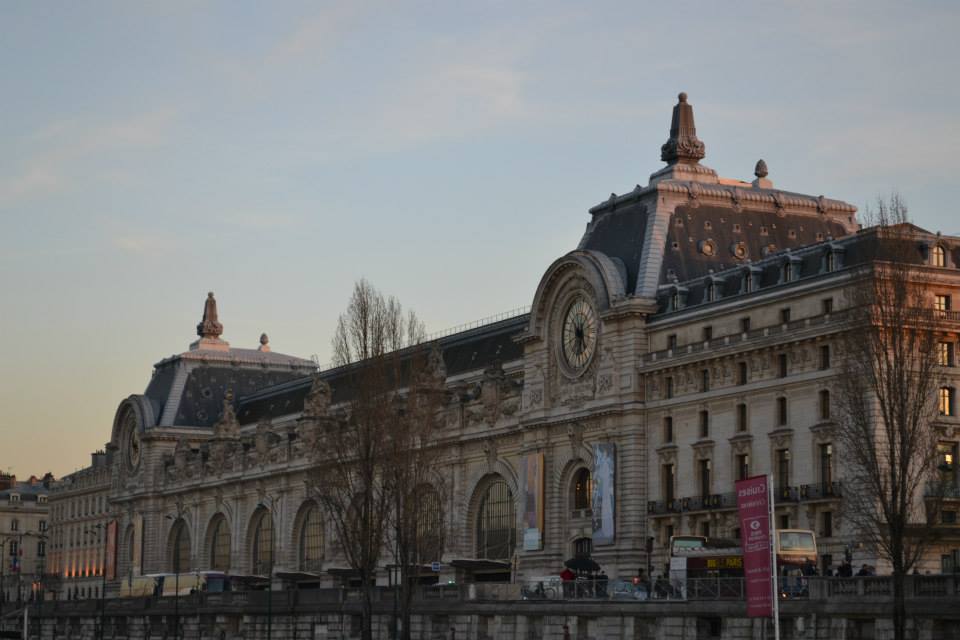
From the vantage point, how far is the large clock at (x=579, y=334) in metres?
111

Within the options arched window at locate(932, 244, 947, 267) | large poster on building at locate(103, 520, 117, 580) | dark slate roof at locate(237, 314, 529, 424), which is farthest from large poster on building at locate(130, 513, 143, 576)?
arched window at locate(932, 244, 947, 267)

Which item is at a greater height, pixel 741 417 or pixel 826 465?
pixel 741 417

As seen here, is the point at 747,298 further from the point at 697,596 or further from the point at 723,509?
the point at 697,596

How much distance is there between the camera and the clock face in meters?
111

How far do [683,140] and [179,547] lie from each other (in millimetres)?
77542

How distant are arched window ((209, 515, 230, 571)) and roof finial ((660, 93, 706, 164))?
63.5 metres

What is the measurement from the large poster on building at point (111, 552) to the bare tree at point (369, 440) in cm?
8385

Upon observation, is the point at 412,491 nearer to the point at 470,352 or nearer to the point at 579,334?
the point at 579,334

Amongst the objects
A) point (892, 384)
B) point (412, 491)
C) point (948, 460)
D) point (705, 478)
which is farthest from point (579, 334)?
point (892, 384)

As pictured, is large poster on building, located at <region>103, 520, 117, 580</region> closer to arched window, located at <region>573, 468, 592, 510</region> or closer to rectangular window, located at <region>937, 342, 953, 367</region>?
arched window, located at <region>573, 468, 592, 510</region>

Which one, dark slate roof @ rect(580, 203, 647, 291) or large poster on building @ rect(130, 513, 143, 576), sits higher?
dark slate roof @ rect(580, 203, 647, 291)

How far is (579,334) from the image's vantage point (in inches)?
4405

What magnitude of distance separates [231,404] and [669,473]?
83.8 m

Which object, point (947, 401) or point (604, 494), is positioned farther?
point (604, 494)
